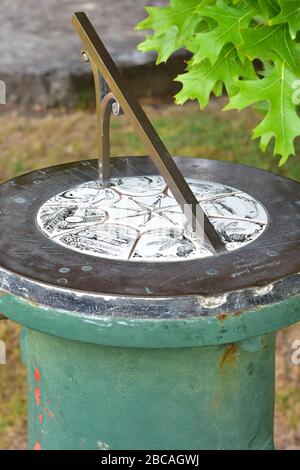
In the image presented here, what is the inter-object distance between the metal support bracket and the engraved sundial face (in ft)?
0.20

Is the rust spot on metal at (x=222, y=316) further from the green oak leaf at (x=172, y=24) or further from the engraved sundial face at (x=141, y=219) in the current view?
the green oak leaf at (x=172, y=24)

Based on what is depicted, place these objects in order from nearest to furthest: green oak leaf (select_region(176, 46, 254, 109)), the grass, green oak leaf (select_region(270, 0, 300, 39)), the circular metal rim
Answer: the circular metal rim < green oak leaf (select_region(270, 0, 300, 39)) < green oak leaf (select_region(176, 46, 254, 109)) < the grass

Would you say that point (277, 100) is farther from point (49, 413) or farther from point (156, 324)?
point (49, 413)

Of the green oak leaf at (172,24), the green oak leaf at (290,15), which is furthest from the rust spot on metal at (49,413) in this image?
the green oak leaf at (290,15)

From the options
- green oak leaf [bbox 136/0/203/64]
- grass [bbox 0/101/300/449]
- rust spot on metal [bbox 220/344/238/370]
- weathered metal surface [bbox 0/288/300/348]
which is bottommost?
rust spot on metal [bbox 220/344/238/370]

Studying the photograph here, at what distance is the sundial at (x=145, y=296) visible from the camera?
6.68 ft

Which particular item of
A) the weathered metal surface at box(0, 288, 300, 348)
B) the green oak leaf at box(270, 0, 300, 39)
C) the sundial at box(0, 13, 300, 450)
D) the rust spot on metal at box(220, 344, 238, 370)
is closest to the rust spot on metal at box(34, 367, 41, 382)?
the sundial at box(0, 13, 300, 450)

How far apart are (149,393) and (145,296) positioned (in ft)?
1.17

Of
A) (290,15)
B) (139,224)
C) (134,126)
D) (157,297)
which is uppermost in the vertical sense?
(290,15)

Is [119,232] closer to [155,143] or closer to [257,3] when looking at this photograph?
[155,143]

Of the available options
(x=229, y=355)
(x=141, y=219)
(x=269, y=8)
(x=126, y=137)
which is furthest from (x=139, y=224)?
(x=126, y=137)

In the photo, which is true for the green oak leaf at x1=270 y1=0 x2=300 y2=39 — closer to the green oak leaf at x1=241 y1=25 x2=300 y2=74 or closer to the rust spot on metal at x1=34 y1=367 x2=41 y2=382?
the green oak leaf at x1=241 y1=25 x2=300 y2=74

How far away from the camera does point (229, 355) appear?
2.30m

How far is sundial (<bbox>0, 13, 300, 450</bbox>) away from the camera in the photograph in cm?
204
